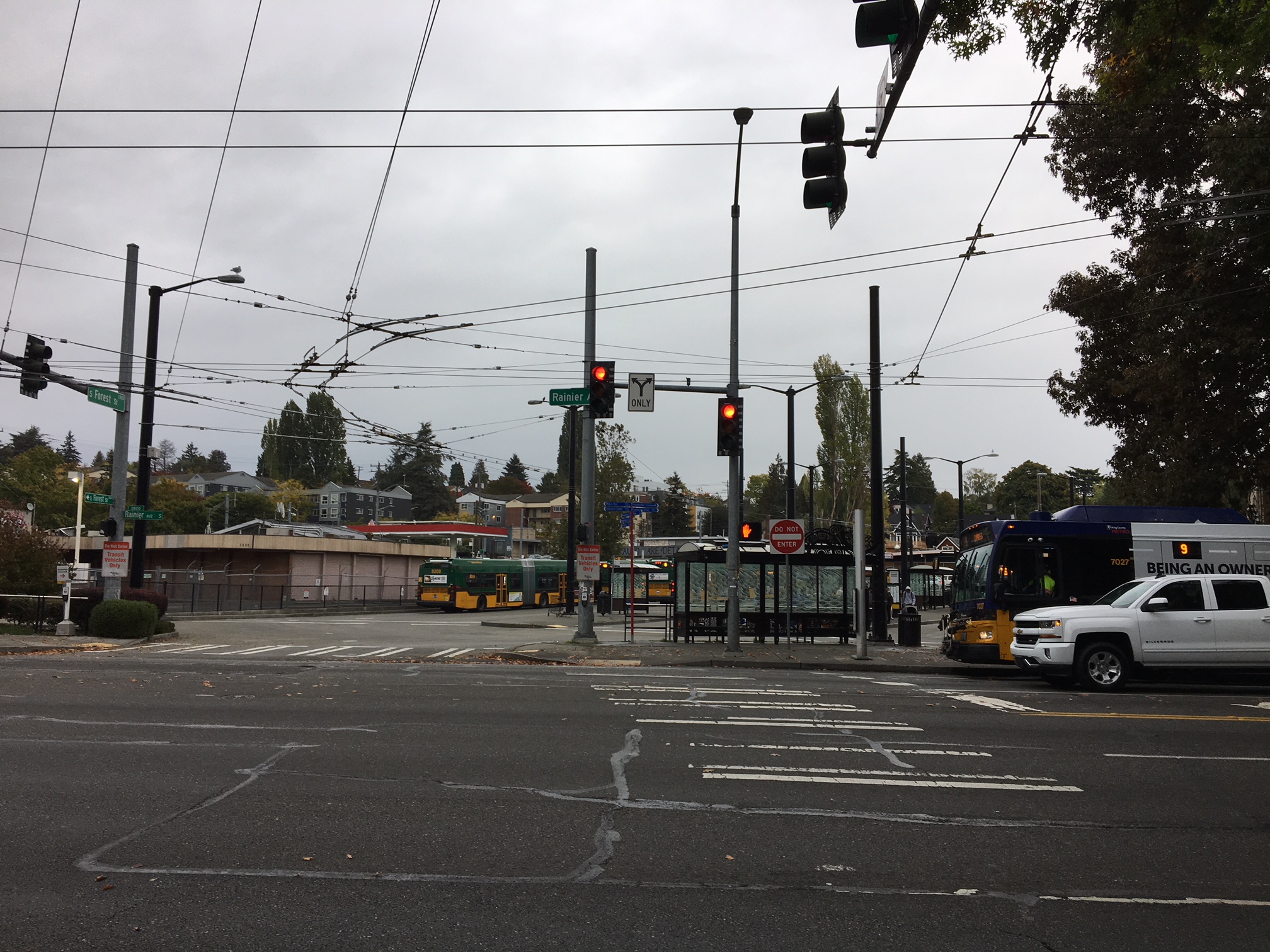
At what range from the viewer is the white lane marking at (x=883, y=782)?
25.5 feet

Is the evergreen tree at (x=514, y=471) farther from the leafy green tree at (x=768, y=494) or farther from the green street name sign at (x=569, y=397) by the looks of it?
the green street name sign at (x=569, y=397)

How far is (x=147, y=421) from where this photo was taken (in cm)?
2662

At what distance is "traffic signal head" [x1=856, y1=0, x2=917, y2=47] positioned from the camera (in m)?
8.07

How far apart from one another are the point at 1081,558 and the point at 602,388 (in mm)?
10392

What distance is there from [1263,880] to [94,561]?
64.7 metres

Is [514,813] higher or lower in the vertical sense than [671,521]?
lower

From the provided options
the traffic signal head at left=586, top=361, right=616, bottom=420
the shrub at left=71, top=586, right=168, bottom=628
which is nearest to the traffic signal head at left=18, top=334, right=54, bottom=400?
the shrub at left=71, top=586, right=168, bottom=628

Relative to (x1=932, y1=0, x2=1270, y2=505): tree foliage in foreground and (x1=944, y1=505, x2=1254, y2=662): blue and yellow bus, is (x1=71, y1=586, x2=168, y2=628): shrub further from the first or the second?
(x1=932, y1=0, x2=1270, y2=505): tree foliage in foreground

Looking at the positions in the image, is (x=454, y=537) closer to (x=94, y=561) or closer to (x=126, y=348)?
(x=94, y=561)

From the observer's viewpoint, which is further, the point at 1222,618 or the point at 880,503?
the point at 880,503

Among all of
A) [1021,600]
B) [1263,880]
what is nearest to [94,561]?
[1021,600]

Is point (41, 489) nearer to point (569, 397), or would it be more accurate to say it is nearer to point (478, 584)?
point (478, 584)

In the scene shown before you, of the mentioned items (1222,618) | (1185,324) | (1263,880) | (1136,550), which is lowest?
(1263,880)

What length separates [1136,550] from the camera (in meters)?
19.5
